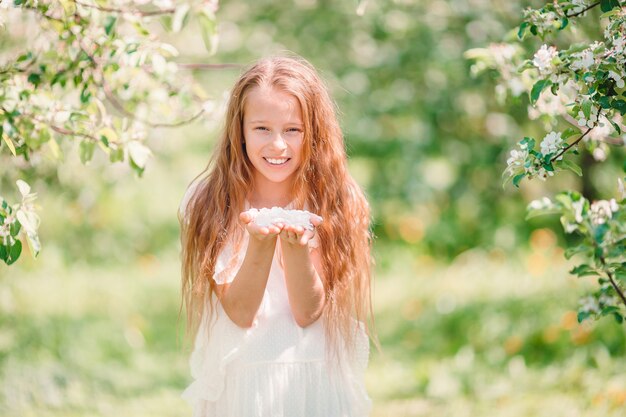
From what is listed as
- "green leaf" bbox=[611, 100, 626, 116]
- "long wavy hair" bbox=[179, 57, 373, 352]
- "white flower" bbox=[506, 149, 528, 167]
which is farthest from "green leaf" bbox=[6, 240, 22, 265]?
"green leaf" bbox=[611, 100, 626, 116]

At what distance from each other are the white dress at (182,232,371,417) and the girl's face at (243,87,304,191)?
232 mm

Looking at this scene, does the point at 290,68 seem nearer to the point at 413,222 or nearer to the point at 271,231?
the point at 271,231

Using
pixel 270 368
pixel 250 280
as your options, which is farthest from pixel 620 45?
pixel 270 368

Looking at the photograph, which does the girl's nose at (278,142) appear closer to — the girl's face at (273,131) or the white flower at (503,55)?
the girl's face at (273,131)

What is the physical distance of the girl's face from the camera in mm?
2230

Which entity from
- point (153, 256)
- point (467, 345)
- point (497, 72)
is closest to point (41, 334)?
point (153, 256)

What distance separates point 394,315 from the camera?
4883mm

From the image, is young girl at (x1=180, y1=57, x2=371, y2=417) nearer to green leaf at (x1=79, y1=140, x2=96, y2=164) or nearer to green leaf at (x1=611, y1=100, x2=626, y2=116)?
green leaf at (x1=79, y1=140, x2=96, y2=164)

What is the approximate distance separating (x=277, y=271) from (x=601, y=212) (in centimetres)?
90

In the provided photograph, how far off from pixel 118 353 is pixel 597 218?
3.08 m

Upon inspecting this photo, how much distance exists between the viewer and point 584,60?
1991 millimetres

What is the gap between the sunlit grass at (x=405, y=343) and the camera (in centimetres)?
372

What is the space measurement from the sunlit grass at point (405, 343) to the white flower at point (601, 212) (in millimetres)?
1622

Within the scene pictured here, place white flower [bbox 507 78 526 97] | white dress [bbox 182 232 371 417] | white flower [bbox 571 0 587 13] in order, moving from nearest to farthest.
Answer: white flower [bbox 571 0 587 13], white dress [bbox 182 232 371 417], white flower [bbox 507 78 526 97]
